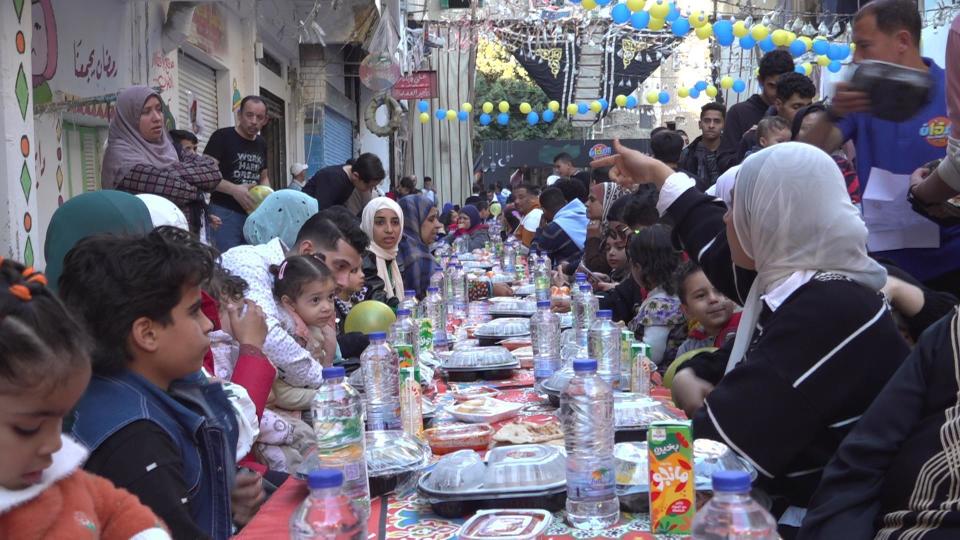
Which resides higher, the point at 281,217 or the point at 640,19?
the point at 640,19

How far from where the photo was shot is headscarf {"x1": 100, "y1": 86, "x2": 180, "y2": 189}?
5234mm

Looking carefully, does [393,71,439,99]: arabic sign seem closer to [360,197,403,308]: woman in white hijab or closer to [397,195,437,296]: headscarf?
[397,195,437,296]: headscarf

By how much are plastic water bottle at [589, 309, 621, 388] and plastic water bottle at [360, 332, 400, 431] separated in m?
0.73

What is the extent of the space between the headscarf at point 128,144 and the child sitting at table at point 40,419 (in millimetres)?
3879

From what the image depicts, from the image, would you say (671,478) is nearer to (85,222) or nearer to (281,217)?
(85,222)

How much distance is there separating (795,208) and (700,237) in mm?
960

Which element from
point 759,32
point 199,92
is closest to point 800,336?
point 199,92

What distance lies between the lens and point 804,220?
2322 mm

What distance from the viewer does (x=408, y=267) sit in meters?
7.32

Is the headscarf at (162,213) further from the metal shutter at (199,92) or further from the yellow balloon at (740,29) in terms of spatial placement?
the yellow balloon at (740,29)

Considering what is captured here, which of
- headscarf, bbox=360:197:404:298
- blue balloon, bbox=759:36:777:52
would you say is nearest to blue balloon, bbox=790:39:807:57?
blue balloon, bbox=759:36:777:52

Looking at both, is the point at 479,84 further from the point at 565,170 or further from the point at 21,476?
the point at 21,476

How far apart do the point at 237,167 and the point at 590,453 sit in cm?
579

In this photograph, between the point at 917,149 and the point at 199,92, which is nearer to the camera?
the point at 917,149
